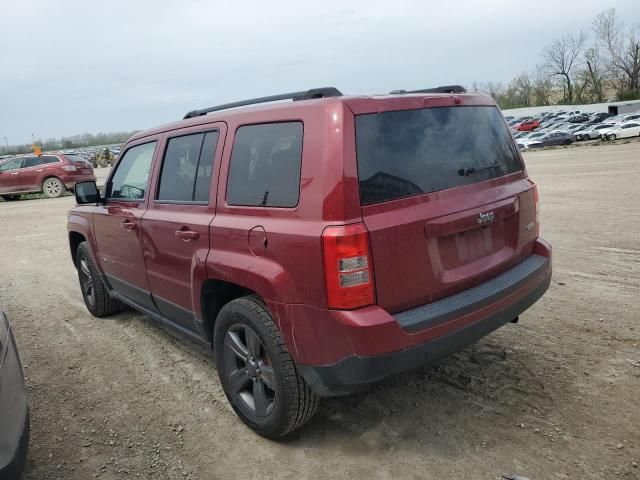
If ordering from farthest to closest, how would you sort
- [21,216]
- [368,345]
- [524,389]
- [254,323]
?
[21,216] < [524,389] < [254,323] < [368,345]

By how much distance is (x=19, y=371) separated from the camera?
100 inches

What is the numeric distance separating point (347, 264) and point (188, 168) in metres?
1.61

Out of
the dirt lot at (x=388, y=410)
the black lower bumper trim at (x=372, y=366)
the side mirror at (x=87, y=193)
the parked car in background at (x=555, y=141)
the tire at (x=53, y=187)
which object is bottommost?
the dirt lot at (x=388, y=410)

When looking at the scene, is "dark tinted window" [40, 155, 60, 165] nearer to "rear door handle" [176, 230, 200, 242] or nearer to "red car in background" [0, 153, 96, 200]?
"red car in background" [0, 153, 96, 200]

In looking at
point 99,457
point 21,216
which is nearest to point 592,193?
point 99,457

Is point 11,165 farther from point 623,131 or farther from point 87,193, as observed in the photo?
point 623,131

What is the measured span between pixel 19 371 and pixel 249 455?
1.26 metres

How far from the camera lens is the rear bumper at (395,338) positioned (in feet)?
7.92

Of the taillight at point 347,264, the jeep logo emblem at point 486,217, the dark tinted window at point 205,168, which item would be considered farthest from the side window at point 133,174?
the jeep logo emblem at point 486,217

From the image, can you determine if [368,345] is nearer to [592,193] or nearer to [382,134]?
[382,134]

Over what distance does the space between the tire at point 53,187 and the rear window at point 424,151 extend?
18988 millimetres

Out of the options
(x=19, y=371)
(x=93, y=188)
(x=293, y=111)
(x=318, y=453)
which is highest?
(x=293, y=111)

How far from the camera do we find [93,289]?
5.23 meters

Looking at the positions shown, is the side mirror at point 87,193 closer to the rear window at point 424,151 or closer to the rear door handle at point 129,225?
the rear door handle at point 129,225
